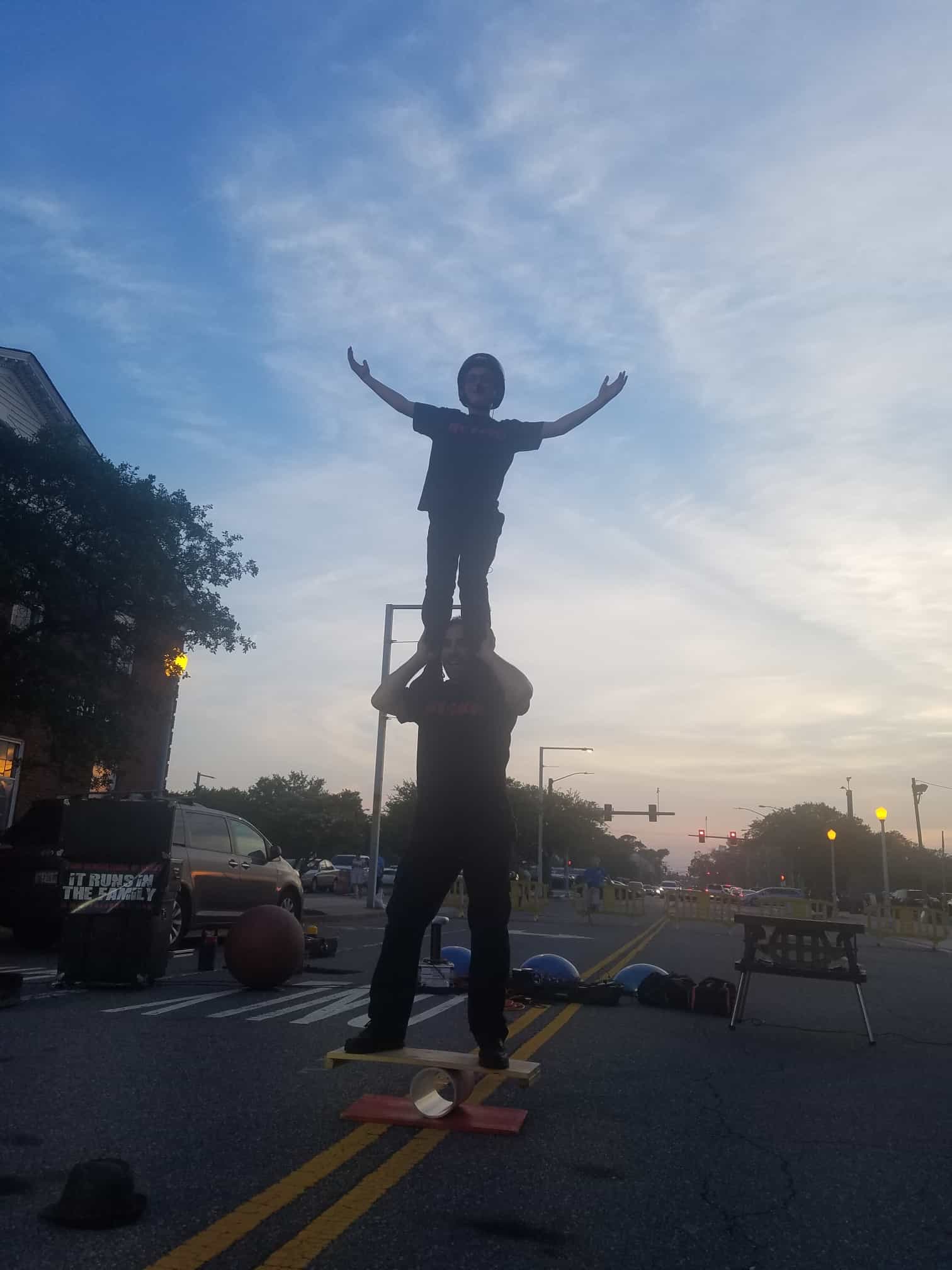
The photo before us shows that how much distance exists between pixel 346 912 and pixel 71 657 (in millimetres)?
12516

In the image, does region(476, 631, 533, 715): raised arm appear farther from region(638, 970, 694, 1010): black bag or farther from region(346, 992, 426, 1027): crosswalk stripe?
region(638, 970, 694, 1010): black bag

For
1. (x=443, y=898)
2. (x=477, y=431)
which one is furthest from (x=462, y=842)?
(x=477, y=431)

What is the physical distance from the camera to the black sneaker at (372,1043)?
477cm

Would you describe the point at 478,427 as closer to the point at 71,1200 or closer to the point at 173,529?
the point at 71,1200

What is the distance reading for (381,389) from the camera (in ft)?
19.0

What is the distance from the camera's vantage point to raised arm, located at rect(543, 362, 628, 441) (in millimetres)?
5707

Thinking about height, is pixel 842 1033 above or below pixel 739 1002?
below

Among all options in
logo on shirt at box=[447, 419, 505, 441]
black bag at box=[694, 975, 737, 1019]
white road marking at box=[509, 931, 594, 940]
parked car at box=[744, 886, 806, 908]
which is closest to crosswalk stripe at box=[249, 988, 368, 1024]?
black bag at box=[694, 975, 737, 1019]

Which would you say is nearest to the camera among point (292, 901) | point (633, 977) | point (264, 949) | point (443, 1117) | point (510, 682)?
point (443, 1117)

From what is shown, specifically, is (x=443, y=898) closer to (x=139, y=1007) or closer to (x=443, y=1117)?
(x=443, y=1117)

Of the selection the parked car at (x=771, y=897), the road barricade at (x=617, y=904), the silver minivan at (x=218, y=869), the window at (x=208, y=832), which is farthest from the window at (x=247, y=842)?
the parked car at (x=771, y=897)

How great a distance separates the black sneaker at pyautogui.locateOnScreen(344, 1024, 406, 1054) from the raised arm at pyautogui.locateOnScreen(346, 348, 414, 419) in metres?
3.16

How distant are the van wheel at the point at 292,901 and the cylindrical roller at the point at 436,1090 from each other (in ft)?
37.7

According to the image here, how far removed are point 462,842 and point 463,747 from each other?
45cm
